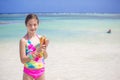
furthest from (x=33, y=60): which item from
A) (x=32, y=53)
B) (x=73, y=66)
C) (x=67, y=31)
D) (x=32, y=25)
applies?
(x=67, y=31)

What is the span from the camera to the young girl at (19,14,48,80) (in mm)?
2377

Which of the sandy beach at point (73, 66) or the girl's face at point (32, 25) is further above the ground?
the girl's face at point (32, 25)

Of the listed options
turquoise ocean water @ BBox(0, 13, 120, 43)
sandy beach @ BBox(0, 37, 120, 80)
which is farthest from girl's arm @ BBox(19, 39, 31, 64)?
turquoise ocean water @ BBox(0, 13, 120, 43)

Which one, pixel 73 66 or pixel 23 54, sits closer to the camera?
pixel 23 54

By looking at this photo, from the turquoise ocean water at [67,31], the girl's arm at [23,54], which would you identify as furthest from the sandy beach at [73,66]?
the turquoise ocean water at [67,31]

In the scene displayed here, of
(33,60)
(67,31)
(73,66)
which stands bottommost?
(67,31)

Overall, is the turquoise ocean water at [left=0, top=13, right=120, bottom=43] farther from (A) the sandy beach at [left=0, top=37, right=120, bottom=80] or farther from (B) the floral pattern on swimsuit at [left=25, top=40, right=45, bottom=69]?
(B) the floral pattern on swimsuit at [left=25, top=40, right=45, bottom=69]

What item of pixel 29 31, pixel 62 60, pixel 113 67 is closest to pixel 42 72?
pixel 29 31

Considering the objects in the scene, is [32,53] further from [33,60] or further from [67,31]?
[67,31]

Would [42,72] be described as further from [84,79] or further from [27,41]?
[84,79]

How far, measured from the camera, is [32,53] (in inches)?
93.7

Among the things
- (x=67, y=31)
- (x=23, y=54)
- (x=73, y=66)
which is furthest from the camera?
(x=67, y=31)

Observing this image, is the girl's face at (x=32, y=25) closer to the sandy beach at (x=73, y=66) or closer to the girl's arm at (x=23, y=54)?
the girl's arm at (x=23, y=54)

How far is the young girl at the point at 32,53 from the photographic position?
93.6 inches
